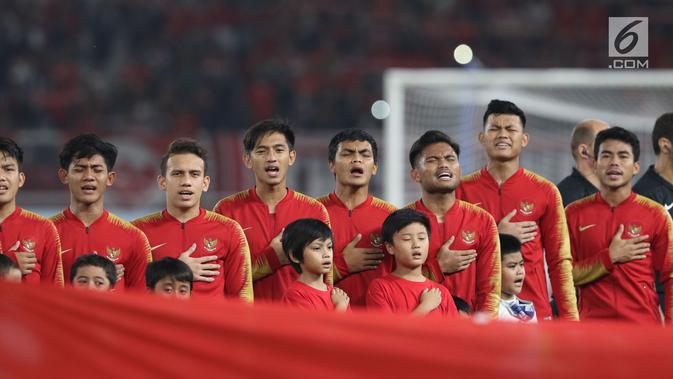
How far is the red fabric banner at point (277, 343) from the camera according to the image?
2361mm

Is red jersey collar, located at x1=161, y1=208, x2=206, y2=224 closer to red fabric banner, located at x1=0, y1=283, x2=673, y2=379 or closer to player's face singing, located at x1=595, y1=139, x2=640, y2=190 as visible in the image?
red fabric banner, located at x1=0, y1=283, x2=673, y2=379

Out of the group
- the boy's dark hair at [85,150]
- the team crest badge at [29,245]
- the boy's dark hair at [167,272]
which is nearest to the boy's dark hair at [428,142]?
the boy's dark hair at [167,272]

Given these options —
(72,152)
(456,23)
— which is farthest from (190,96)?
(72,152)

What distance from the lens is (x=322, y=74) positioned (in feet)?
48.8

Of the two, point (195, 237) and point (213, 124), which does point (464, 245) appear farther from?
point (213, 124)

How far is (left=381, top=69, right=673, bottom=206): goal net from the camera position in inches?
276

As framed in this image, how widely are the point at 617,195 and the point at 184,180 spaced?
6.22ft

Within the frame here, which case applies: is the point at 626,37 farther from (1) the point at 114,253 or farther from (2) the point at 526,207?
(1) the point at 114,253

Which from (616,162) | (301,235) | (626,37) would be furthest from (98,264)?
(626,37)

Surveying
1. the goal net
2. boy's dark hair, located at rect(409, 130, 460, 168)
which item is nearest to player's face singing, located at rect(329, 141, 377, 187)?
boy's dark hair, located at rect(409, 130, 460, 168)

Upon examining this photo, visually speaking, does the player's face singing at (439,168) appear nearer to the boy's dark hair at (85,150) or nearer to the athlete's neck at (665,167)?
the athlete's neck at (665,167)

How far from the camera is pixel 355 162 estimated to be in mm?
4625

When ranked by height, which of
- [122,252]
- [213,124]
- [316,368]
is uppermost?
[213,124]

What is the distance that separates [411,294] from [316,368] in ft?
5.70
